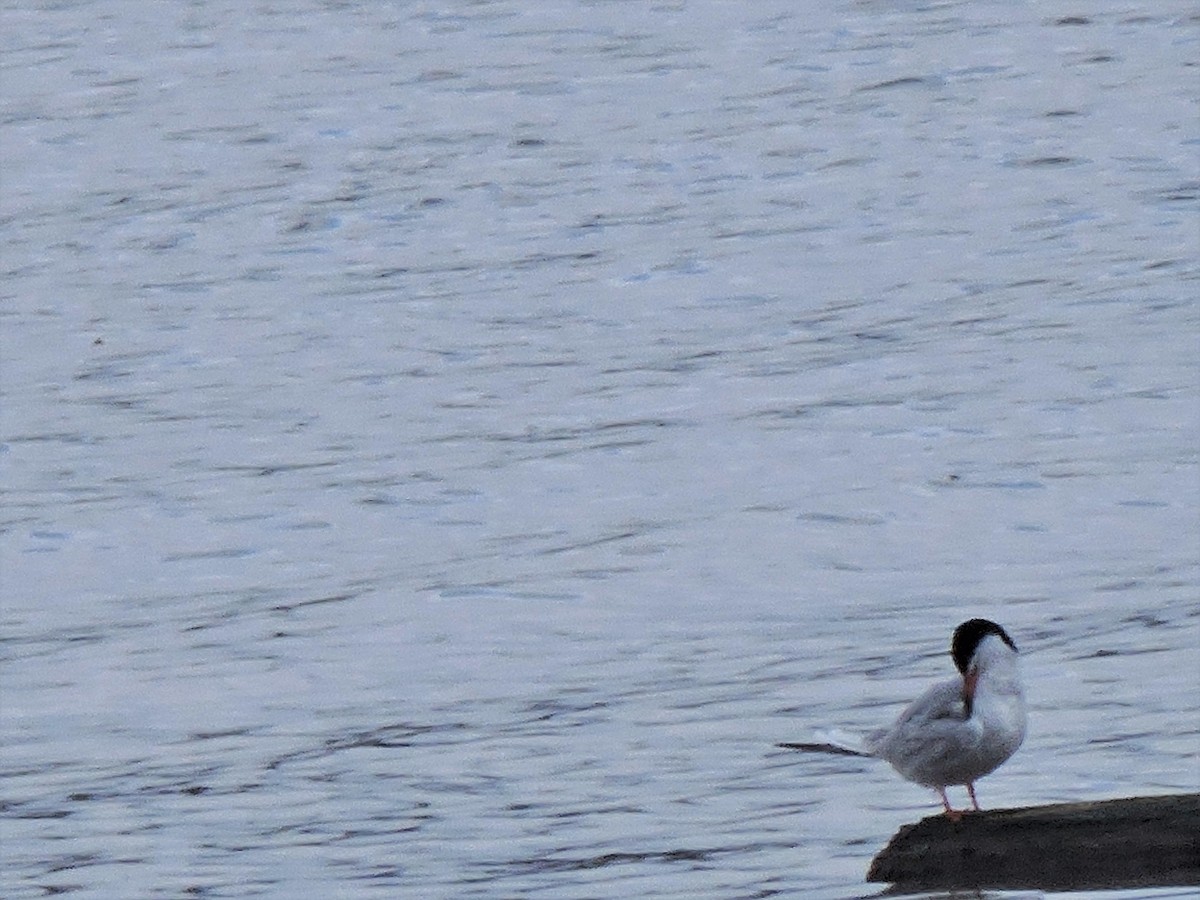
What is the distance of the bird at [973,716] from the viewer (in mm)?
7500

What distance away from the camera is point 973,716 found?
750 centimetres

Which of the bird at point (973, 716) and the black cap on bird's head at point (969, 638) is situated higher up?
the black cap on bird's head at point (969, 638)

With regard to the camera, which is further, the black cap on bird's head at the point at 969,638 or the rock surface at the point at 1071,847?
the black cap on bird's head at the point at 969,638

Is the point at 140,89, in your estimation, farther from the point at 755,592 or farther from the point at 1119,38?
the point at 755,592

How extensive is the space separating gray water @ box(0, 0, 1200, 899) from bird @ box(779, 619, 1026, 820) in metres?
0.89

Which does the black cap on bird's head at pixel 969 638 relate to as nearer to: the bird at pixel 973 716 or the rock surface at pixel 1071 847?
the bird at pixel 973 716

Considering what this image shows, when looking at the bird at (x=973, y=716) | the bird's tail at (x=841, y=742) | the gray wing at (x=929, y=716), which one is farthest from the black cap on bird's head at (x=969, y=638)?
the bird's tail at (x=841, y=742)

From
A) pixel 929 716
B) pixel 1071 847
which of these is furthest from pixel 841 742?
pixel 1071 847

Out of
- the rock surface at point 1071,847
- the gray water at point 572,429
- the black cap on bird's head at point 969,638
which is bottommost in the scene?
the gray water at point 572,429

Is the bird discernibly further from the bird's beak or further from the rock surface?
the rock surface

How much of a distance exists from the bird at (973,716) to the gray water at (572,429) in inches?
35.0

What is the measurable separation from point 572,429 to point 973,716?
7114 mm

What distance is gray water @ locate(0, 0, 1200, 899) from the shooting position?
982 cm

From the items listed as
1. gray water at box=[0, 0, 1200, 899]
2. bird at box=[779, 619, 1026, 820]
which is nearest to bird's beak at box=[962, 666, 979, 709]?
bird at box=[779, 619, 1026, 820]
